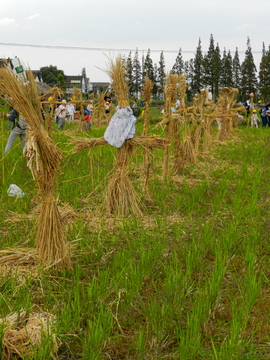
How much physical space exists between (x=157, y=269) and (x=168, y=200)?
194cm

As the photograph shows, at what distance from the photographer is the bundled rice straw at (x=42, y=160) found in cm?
232

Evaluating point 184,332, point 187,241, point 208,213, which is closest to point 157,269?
point 187,241

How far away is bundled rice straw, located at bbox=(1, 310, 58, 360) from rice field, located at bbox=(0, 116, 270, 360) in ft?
0.12

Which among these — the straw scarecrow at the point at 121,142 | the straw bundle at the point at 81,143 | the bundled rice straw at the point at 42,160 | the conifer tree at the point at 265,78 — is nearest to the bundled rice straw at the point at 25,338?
the bundled rice straw at the point at 42,160

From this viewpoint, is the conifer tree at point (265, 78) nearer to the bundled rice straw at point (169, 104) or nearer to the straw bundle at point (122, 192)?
the bundled rice straw at point (169, 104)

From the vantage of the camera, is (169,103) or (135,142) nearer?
(135,142)

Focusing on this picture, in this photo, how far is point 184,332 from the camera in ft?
6.42

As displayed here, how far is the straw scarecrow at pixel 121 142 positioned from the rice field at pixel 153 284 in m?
0.17

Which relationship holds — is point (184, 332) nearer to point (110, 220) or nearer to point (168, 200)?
point (110, 220)

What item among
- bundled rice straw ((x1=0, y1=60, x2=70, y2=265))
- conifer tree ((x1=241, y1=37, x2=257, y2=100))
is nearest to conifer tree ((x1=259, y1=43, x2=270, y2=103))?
conifer tree ((x1=241, y1=37, x2=257, y2=100))

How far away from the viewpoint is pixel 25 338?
1857 mm

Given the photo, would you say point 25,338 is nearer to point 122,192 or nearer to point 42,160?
point 42,160

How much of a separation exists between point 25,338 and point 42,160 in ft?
3.70

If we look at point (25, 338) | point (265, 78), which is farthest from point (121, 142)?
point (265, 78)
